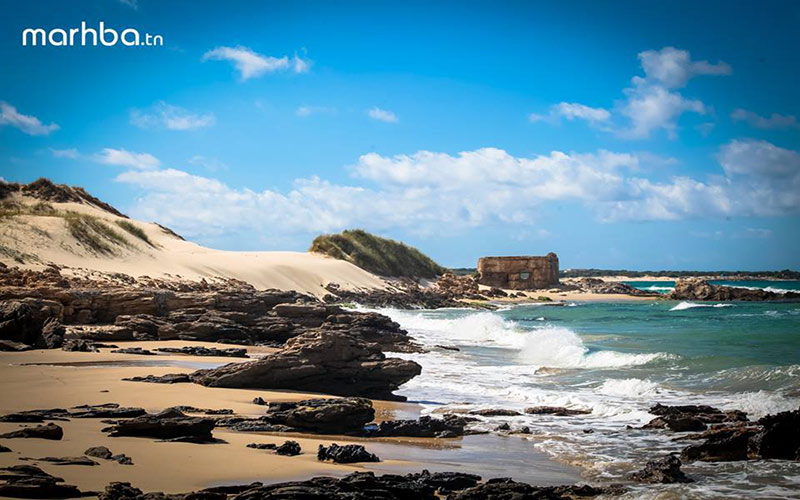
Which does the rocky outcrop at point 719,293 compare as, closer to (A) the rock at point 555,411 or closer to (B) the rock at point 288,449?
(A) the rock at point 555,411

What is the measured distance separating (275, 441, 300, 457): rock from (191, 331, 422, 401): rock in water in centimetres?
462

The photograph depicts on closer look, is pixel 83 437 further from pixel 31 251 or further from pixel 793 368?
pixel 31 251

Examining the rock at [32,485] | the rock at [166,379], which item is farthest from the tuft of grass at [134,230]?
the rock at [32,485]

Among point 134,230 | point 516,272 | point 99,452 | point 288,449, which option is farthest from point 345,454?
point 516,272

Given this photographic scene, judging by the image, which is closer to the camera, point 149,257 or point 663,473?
point 663,473

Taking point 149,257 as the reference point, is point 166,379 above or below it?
below

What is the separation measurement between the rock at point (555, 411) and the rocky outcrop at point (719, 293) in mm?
55886

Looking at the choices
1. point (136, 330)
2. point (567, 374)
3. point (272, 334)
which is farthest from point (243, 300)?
point (567, 374)

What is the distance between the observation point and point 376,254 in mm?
68438

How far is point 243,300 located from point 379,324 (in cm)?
498

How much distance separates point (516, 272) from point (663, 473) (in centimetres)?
7313

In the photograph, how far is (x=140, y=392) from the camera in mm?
10875

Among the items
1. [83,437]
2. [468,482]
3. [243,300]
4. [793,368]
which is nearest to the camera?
[468,482]

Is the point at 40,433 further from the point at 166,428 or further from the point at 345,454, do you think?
the point at 345,454
